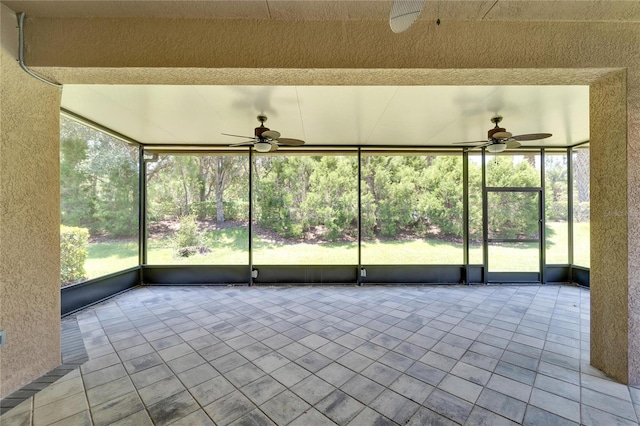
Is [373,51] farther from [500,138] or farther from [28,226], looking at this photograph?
[28,226]

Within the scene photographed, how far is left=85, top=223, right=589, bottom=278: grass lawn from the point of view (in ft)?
16.6

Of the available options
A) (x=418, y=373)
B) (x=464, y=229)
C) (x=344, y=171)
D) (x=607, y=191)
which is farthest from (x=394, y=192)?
(x=418, y=373)

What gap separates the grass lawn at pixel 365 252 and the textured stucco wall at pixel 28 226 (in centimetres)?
285

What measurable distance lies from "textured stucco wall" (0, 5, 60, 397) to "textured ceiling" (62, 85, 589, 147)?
81 centimetres

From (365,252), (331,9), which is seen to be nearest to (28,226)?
(331,9)

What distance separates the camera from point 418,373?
2.19 metres

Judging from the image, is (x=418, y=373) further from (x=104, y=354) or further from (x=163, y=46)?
(x=163, y=46)

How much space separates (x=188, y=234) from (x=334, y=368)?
13.9 feet

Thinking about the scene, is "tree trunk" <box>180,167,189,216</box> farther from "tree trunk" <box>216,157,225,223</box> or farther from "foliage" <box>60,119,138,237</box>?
"foliage" <box>60,119,138,237</box>

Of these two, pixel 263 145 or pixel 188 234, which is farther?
pixel 188 234

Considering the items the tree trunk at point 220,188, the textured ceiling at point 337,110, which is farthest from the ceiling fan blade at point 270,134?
the tree trunk at point 220,188

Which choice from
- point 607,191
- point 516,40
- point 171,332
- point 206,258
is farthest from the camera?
point 206,258

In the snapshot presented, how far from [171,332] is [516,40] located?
176 inches

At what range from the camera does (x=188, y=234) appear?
5207 millimetres
